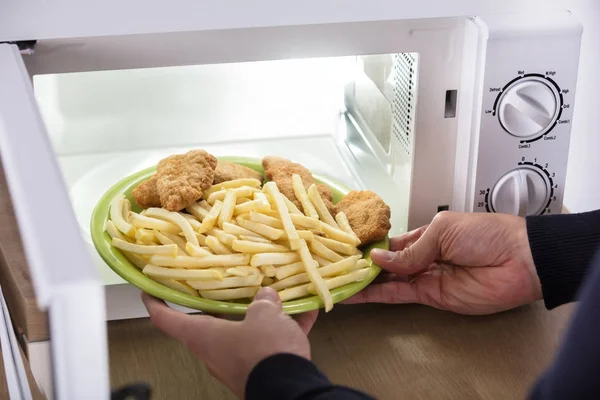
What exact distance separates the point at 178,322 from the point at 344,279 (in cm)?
23

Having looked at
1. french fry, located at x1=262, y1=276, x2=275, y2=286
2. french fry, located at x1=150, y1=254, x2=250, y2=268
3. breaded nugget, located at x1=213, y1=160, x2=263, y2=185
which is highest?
breaded nugget, located at x1=213, y1=160, x2=263, y2=185

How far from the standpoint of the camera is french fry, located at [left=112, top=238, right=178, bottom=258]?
1.05 m

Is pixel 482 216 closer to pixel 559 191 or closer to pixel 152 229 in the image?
pixel 559 191

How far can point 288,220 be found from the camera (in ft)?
3.58

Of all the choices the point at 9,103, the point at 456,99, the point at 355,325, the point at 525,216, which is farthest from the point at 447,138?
the point at 9,103

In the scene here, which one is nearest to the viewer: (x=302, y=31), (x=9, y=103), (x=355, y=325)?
(x=9, y=103)

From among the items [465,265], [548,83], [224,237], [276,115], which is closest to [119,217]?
[224,237]

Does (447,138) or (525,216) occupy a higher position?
(447,138)

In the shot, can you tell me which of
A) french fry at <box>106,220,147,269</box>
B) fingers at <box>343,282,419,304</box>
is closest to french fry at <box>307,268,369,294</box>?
fingers at <box>343,282,419,304</box>

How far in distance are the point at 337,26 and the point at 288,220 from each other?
0.82ft

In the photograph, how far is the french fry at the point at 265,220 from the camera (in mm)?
1090

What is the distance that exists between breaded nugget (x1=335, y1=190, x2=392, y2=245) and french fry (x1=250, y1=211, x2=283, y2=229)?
12cm

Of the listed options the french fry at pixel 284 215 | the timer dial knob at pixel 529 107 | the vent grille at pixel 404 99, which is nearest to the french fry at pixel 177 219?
the french fry at pixel 284 215

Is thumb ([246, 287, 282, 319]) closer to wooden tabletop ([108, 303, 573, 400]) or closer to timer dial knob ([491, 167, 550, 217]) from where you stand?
wooden tabletop ([108, 303, 573, 400])
